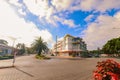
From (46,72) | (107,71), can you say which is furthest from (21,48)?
(107,71)

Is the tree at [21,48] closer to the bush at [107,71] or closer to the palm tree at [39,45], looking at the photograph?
the palm tree at [39,45]

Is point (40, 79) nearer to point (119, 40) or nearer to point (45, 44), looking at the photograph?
point (45, 44)

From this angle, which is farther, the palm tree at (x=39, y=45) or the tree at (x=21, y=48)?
the tree at (x=21, y=48)

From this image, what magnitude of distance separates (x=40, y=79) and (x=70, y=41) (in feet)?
240

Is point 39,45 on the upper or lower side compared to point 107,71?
upper

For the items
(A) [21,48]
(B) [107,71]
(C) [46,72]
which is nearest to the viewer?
(B) [107,71]

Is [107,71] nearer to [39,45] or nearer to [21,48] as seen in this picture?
[39,45]

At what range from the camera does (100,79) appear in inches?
185

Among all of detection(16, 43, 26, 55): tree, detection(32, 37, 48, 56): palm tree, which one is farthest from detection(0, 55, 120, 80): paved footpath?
detection(16, 43, 26, 55): tree

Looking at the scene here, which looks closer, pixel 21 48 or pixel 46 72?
pixel 46 72

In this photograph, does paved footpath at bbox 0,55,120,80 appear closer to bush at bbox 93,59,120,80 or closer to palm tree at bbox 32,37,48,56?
bush at bbox 93,59,120,80

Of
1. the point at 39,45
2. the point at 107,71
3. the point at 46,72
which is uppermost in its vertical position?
the point at 39,45

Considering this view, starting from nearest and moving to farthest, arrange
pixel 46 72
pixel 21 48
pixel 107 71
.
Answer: pixel 107 71 < pixel 46 72 < pixel 21 48

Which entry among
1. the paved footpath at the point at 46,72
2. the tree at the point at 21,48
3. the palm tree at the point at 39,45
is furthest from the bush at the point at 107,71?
the tree at the point at 21,48
